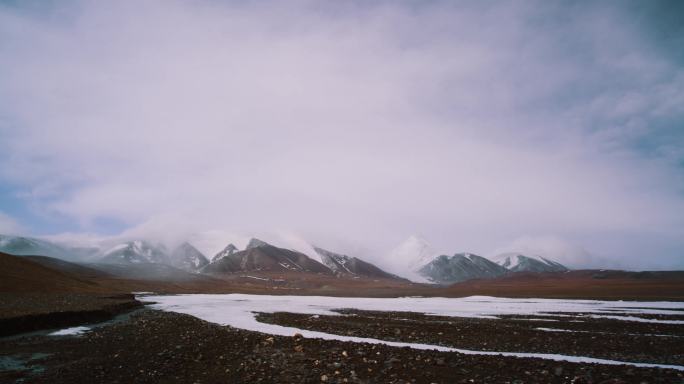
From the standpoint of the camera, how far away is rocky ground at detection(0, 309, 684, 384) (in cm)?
1527

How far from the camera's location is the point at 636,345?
23938 millimetres

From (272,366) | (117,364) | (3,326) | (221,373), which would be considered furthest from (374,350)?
(3,326)

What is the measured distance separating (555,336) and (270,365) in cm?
2059

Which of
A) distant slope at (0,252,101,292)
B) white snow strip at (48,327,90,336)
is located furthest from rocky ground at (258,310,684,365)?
distant slope at (0,252,101,292)

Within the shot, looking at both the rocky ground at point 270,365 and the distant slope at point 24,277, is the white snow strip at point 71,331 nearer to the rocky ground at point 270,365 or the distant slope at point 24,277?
the rocky ground at point 270,365

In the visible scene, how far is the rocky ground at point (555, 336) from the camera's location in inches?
853

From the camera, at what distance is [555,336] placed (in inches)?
1091

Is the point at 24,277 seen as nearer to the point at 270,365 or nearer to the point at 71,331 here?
the point at 71,331

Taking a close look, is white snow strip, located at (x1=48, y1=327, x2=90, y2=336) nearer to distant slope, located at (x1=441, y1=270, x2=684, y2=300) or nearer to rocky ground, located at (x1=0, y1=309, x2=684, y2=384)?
rocky ground, located at (x1=0, y1=309, x2=684, y2=384)

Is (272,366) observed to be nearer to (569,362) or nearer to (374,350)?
(374,350)

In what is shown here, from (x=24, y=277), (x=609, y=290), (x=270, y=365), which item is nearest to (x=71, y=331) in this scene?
(x=270, y=365)

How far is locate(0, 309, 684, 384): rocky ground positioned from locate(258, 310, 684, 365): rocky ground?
15.3 ft

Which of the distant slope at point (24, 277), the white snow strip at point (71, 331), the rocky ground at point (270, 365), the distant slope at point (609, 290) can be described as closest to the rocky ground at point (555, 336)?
the rocky ground at point (270, 365)

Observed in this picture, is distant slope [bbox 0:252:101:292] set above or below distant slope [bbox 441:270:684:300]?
above
